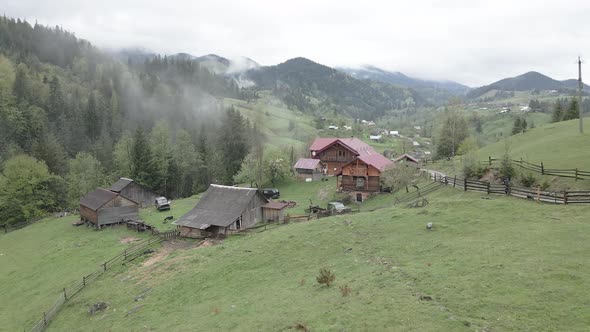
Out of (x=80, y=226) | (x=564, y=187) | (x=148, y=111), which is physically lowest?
(x=80, y=226)

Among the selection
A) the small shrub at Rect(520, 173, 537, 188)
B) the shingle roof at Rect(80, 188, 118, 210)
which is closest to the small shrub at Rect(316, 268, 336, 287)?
the small shrub at Rect(520, 173, 537, 188)

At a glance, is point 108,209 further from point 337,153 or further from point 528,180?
point 528,180

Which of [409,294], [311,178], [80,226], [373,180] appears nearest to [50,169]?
[80,226]

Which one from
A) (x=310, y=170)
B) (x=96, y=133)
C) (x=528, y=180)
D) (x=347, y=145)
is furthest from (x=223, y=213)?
(x=96, y=133)

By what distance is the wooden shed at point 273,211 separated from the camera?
54.8 metres

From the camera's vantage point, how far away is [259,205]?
2170 inches

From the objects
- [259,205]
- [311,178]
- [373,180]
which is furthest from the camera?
[311,178]

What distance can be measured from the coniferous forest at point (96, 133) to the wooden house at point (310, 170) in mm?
21230

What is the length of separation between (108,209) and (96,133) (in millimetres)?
98637

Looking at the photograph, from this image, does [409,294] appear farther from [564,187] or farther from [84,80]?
[84,80]

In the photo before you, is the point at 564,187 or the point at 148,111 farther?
the point at 148,111

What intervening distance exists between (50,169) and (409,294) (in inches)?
4044

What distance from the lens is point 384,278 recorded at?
23609mm

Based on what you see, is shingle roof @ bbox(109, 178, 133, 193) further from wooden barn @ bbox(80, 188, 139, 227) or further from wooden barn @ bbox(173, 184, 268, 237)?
wooden barn @ bbox(173, 184, 268, 237)
